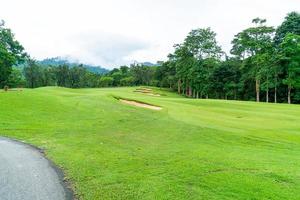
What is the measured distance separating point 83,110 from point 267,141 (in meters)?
14.6

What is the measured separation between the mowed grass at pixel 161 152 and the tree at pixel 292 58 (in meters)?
30.9

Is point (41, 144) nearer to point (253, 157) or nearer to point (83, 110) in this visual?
point (253, 157)

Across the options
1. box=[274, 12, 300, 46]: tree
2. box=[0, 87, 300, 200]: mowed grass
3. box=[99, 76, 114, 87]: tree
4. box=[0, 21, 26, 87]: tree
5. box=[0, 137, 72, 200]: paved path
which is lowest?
box=[0, 137, 72, 200]: paved path

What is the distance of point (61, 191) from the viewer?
838 cm

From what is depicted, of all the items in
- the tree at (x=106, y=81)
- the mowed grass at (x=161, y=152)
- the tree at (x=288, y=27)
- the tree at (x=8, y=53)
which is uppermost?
the tree at (x=288, y=27)

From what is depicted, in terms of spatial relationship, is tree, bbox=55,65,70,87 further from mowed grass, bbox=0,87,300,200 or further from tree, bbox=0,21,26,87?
mowed grass, bbox=0,87,300,200

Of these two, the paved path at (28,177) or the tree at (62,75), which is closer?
the paved path at (28,177)

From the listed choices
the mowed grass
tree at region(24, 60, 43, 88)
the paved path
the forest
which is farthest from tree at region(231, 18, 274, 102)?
tree at region(24, 60, 43, 88)

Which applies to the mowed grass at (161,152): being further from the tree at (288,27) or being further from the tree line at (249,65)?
the tree at (288,27)

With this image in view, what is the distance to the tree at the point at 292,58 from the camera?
53156 millimetres

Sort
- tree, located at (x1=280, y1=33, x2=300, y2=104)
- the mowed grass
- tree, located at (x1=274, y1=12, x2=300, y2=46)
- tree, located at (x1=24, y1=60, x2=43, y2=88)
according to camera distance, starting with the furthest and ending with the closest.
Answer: tree, located at (x1=24, y1=60, x2=43, y2=88)
tree, located at (x1=274, y1=12, x2=300, y2=46)
tree, located at (x1=280, y1=33, x2=300, y2=104)
the mowed grass

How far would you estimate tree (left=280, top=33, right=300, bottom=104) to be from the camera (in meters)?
53.2

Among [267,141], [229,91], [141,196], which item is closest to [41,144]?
[141,196]

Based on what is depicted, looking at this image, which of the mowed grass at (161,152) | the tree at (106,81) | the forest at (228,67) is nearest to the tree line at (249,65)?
the forest at (228,67)
